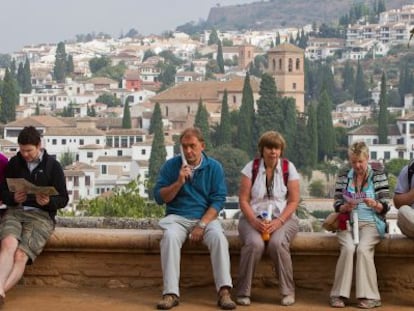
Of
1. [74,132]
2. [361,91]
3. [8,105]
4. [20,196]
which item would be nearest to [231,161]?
[74,132]

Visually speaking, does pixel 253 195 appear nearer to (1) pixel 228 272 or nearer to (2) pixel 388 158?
(1) pixel 228 272

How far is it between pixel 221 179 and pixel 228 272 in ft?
1.55

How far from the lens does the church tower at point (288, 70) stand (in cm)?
11181

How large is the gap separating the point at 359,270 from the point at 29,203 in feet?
4.69

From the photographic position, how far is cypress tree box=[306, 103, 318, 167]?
74.2 meters

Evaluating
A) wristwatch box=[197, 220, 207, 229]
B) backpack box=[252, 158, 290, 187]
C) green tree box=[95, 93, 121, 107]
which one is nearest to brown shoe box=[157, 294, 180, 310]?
wristwatch box=[197, 220, 207, 229]

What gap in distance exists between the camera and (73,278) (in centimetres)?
643

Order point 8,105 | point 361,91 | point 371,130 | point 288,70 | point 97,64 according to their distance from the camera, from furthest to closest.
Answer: point 97,64 → point 361,91 → point 288,70 → point 8,105 → point 371,130

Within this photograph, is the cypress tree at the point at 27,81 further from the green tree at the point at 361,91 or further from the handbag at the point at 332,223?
the handbag at the point at 332,223

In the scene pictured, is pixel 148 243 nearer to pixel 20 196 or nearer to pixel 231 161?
pixel 20 196

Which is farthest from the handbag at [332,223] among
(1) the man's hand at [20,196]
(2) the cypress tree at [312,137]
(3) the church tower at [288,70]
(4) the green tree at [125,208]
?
(3) the church tower at [288,70]

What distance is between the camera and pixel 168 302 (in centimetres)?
594

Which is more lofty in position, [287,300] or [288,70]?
[288,70]

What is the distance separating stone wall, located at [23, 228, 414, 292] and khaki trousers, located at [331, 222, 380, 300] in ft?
0.52
